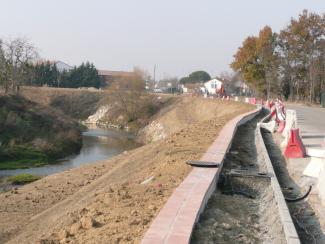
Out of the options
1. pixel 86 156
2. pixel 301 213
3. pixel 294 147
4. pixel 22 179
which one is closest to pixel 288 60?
pixel 86 156

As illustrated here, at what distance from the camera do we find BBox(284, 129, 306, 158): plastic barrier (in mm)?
12102

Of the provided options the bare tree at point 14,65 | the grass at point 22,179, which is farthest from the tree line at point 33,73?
the grass at point 22,179

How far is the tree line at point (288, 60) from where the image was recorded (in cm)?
5947

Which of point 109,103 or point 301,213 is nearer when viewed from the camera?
point 301,213

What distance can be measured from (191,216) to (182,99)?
69.9m

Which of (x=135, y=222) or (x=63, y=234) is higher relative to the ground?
(x=135, y=222)

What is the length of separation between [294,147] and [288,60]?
Result: 2066 inches

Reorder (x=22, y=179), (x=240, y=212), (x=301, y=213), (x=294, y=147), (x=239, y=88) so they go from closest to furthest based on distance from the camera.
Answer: (x=240, y=212) → (x=301, y=213) → (x=294, y=147) → (x=22, y=179) → (x=239, y=88)

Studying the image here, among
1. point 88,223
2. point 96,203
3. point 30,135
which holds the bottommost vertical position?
point 30,135

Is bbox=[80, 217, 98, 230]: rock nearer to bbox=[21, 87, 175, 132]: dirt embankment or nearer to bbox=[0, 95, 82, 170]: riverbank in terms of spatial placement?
bbox=[0, 95, 82, 170]: riverbank

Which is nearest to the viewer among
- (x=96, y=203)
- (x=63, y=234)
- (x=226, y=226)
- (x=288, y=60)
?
(x=226, y=226)

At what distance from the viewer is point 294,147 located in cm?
1217

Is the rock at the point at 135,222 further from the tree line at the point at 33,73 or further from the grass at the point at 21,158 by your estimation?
the tree line at the point at 33,73

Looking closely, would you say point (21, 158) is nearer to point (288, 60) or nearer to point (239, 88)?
point (288, 60)
